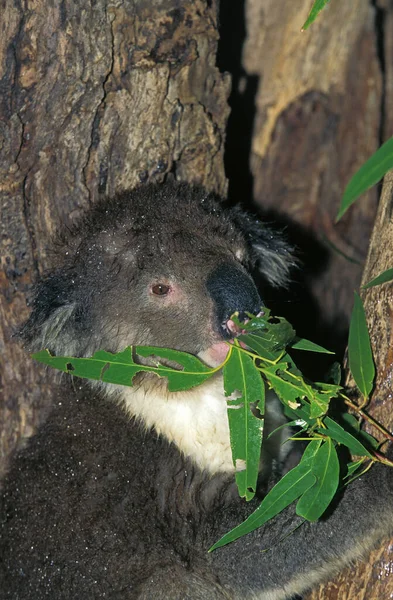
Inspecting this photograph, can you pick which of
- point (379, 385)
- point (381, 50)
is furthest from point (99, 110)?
point (381, 50)

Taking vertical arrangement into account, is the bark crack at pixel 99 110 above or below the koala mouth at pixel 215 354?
above

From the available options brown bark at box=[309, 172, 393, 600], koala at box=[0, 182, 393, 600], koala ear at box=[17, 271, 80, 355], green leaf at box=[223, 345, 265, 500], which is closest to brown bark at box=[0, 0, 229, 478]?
koala at box=[0, 182, 393, 600]

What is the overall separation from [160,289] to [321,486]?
3.19 feet

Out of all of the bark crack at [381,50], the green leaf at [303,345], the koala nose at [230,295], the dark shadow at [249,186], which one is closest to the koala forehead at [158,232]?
the koala nose at [230,295]

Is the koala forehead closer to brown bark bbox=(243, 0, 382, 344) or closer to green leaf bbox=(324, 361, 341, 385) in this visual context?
green leaf bbox=(324, 361, 341, 385)

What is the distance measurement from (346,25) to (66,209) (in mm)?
2376

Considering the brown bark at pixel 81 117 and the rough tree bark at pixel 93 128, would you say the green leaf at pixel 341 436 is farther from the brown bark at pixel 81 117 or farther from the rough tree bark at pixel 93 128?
the brown bark at pixel 81 117

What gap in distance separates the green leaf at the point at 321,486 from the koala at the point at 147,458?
431 mm

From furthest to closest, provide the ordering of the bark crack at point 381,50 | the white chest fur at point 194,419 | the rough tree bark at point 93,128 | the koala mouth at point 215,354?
the bark crack at point 381,50 < the rough tree bark at point 93,128 < the white chest fur at point 194,419 < the koala mouth at point 215,354

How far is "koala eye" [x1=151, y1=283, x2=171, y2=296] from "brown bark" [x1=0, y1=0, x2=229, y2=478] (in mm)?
722

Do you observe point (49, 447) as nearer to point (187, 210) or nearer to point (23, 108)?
point (187, 210)

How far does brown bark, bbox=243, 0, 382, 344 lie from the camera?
16.1 ft

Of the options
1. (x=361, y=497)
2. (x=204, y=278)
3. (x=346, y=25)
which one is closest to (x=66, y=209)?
(x=204, y=278)

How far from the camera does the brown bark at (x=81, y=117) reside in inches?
133
